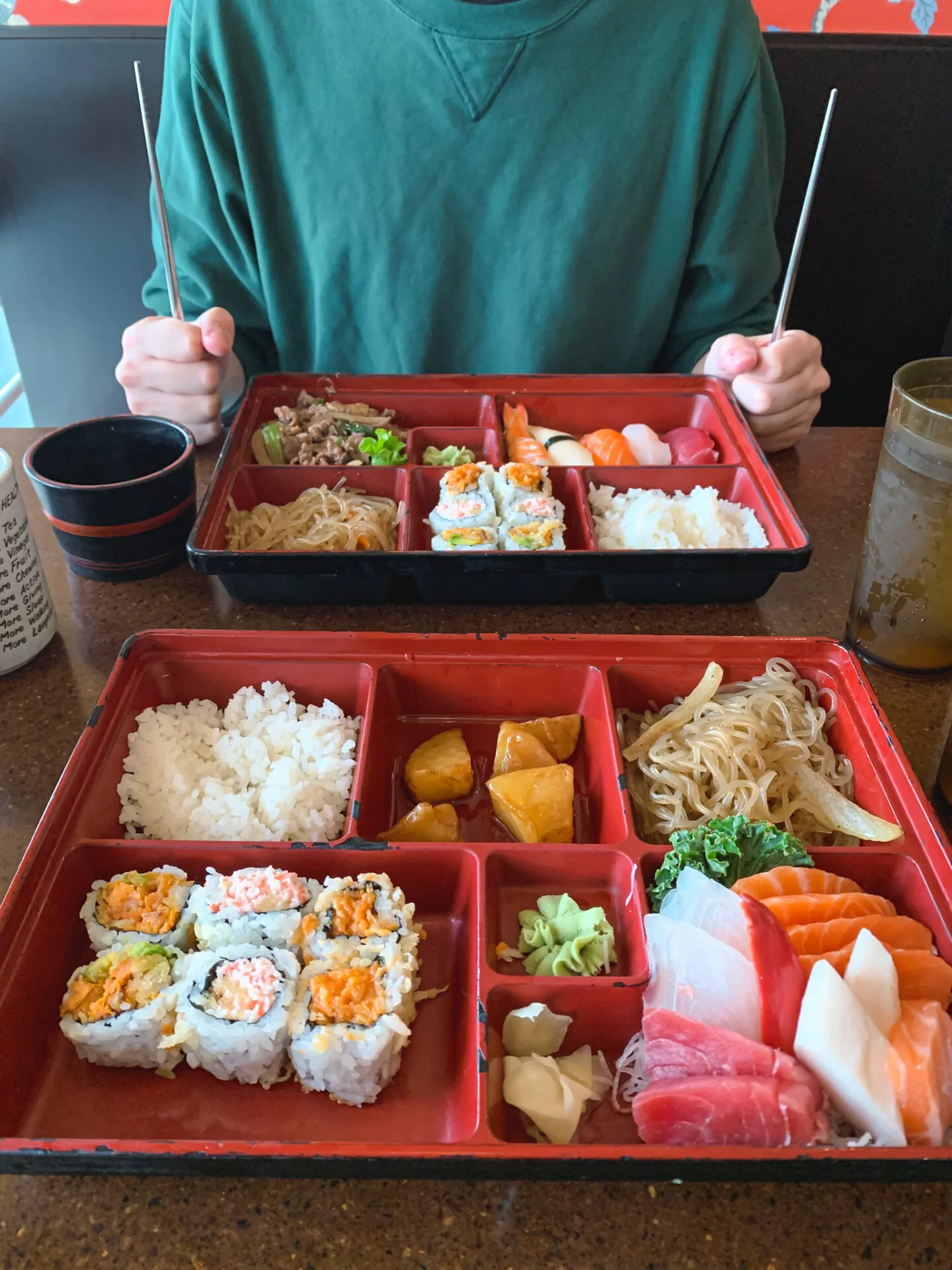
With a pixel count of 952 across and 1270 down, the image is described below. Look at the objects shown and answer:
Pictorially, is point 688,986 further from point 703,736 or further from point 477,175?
point 477,175

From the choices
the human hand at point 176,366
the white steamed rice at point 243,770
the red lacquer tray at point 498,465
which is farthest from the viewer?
the human hand at point 176,366

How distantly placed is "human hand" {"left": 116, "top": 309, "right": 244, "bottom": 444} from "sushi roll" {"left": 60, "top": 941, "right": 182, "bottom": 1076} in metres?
1.24

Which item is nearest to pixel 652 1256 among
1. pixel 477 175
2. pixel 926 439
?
pixel 926 439

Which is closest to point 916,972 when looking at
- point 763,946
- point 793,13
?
point 763,946

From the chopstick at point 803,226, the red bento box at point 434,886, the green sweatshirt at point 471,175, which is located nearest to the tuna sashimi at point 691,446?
the chopstick at point 803,226

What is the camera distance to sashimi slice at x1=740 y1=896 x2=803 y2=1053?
0.97m

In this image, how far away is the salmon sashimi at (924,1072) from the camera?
883 millimetres

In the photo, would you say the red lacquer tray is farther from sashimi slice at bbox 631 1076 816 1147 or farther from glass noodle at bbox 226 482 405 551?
sashimi slice at bbox 631 1076 816 1147

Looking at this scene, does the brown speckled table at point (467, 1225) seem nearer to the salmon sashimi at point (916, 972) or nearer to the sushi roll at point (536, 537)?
the salmon sashimi at point (916, 972)

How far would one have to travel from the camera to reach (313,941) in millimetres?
1104

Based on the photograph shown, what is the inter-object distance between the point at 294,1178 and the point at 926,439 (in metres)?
1.27

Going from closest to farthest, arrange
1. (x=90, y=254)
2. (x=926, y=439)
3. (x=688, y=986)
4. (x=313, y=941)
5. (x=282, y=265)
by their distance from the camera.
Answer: (x=688, y=986) < (x=313, y=941) < (x=926, y=439) < (x=282, y=265) < (x=90, y=254)

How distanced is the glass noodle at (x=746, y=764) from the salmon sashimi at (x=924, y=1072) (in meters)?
0.37

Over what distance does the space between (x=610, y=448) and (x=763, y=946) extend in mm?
1316
